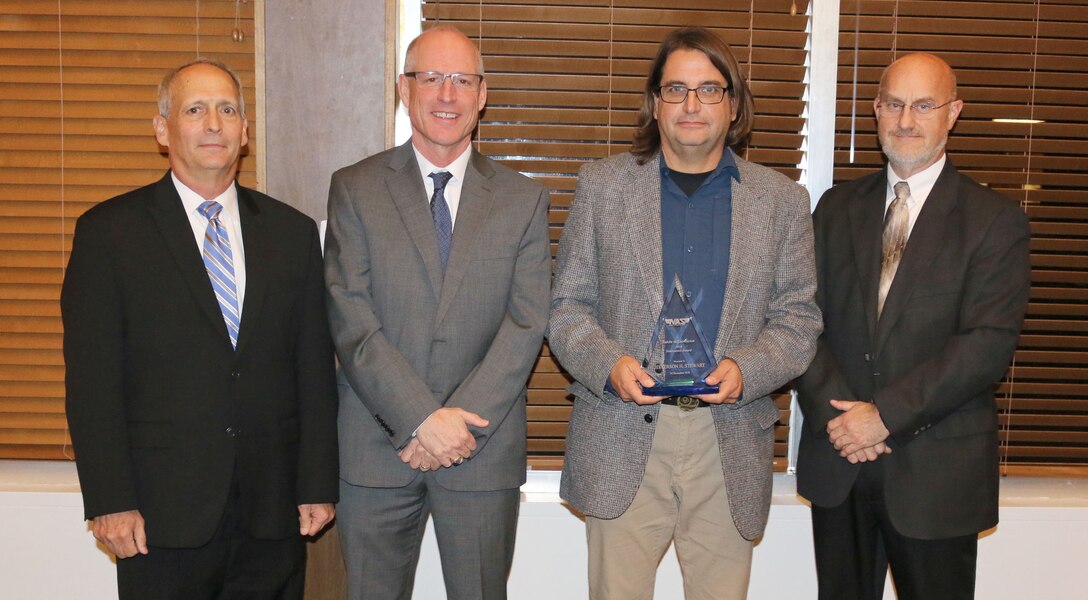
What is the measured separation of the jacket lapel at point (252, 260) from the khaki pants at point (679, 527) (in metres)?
1.08

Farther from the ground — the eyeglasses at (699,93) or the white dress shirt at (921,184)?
the eyeglasses at (699,93)

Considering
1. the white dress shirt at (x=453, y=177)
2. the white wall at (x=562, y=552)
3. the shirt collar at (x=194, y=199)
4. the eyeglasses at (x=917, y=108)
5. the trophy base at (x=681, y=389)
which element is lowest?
the white wall at (x=562, y=552)

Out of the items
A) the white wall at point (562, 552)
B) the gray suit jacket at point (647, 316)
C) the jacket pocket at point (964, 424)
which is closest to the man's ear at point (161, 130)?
the gray suit jacket at point (647, 316)

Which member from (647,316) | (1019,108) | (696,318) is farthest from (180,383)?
(1019,108)

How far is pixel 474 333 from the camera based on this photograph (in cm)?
239

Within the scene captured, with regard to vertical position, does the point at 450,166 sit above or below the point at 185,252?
above

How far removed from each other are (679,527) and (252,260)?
1.37 metres

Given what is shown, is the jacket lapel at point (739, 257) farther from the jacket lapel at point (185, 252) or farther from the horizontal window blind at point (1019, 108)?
the jacket lapel at point (185, 252)

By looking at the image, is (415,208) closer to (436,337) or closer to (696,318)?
(436,337)

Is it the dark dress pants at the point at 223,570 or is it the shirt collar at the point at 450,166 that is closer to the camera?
the dark dress pants at the point at 223,570

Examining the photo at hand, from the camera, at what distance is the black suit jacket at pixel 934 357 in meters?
2.37

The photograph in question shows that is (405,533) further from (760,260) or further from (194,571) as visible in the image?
(760,260)

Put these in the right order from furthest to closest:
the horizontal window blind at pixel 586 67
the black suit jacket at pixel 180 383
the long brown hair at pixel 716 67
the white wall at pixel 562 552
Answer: the horizontal window blind at pixel 586 67 < the white wall at pixel 562 552 < the long brown hair at pixel 716 67 < the black suit jacket at pixel 180 383

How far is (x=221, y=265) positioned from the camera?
225cm
